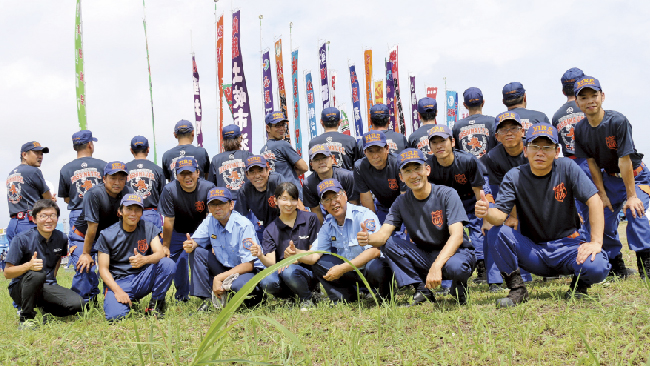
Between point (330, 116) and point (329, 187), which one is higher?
point (330, 116)

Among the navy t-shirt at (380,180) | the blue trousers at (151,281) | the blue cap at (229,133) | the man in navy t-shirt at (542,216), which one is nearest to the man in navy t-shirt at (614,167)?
the man in navy t-shirt at (542,216)

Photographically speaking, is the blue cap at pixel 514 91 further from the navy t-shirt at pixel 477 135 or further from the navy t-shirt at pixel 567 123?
the navy t-shirt at pixel 567 123

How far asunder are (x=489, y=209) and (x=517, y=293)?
2.47 feet

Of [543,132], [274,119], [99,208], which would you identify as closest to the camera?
[543,132]

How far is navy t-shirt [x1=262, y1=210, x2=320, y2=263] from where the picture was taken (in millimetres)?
4953

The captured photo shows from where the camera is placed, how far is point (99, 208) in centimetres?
545

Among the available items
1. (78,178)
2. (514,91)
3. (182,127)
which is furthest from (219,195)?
(514,91)

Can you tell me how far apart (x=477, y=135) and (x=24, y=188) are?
6.81 m

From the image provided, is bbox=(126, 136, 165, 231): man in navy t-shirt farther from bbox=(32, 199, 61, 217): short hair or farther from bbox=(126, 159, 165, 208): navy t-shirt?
bbox=(32, 199, 61, 217): short hair

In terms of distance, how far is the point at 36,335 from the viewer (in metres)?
3.97

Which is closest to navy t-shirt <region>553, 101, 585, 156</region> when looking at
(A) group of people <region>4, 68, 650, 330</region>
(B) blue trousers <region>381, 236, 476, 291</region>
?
(A) group of people <region>4, 68, 650, 330</region>

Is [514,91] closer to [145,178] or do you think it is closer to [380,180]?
[380,180]

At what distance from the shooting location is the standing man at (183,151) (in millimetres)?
6676

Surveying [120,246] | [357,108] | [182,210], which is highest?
[357,108]
